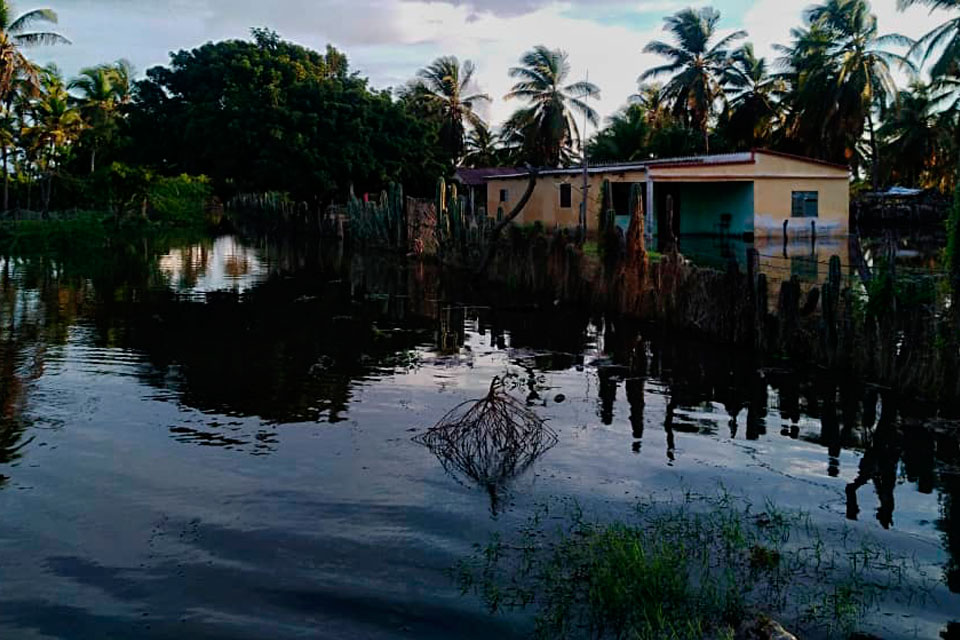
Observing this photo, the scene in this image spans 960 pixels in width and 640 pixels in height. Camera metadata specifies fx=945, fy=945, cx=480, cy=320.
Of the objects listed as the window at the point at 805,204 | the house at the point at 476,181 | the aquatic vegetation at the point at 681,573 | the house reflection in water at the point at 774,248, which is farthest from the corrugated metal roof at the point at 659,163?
the aquatic vegetation at the point at 681,573

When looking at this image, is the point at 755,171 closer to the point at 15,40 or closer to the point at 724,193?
the point at 724,193

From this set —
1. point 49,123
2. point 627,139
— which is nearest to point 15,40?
point 49,123

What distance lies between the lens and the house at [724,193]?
33125mm

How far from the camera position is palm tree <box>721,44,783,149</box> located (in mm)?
45625

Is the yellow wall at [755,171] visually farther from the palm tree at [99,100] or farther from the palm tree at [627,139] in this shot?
the palm tree at [99,100]

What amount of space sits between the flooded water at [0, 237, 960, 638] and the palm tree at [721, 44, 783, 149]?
34326 millimetres

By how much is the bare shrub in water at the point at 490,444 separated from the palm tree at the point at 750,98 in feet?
135

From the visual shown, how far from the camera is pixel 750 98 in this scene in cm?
4603

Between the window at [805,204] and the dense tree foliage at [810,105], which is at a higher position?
the dense tree foliage at [810,105]

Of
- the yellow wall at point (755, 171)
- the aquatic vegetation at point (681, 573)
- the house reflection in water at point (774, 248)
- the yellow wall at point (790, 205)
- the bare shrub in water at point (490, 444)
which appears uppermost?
the yellow wall at point (755, 171)

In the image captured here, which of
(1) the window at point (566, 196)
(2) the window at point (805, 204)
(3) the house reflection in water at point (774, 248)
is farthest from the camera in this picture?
(1) the window at point (566, 196)

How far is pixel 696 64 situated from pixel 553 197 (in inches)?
517

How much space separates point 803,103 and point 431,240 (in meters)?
24.7

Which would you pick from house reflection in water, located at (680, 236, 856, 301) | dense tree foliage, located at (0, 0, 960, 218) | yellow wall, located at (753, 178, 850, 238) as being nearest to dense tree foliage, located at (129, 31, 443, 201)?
dense tree foliage, located at (0, 0, 960, 218)
